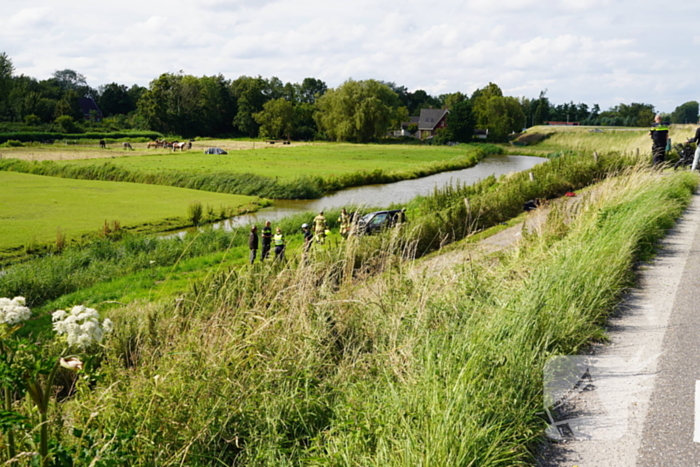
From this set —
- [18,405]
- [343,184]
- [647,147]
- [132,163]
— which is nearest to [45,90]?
[132,163]

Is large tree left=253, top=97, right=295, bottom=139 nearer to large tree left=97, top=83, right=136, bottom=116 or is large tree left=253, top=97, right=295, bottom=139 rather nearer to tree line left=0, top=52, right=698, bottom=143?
tree line left=0, top=52, right=698, bottom=143

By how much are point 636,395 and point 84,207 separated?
31424 mm

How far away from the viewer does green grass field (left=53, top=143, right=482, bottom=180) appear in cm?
4831

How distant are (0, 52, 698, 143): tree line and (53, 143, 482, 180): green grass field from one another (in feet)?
60.7

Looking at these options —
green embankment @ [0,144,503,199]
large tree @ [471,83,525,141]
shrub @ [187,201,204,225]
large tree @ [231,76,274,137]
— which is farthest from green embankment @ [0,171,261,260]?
large tree @ [471,83,525,141]

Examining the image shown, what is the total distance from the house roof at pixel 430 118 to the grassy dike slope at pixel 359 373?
381 ft

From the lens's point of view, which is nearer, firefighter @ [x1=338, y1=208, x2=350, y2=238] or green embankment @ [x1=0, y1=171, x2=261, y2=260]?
firefighter @ [x1=338, y1=208, x2=350, y2=238]

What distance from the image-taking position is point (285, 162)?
57312mm

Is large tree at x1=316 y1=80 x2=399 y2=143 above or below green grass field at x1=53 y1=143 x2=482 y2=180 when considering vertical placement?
above

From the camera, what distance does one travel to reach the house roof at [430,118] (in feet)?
394

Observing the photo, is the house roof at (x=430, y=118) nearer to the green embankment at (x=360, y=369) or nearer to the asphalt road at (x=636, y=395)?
the green embankment at (x=360, y=369)

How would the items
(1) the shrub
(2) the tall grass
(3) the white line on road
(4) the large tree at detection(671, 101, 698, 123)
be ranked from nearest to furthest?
(3) the white line on road, (2) the tall grass, (1) the shrub, (4) the large tree at detection(671, 101, 698, 123)

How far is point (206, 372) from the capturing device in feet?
14.8

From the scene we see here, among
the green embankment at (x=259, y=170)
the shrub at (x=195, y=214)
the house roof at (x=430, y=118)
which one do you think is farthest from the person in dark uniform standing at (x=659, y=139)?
the house roof at (x=430, y=118)
